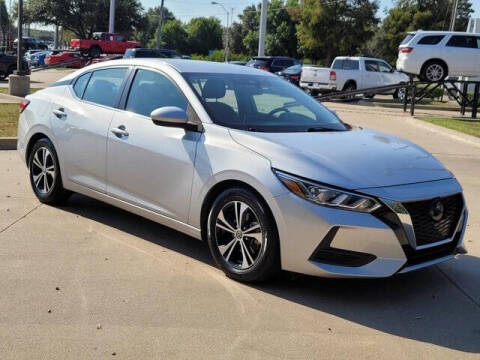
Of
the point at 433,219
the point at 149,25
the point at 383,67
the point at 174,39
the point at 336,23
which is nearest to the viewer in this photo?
the point at 433,219

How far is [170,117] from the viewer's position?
486 cm

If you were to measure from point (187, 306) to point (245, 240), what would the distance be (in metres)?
Answer: 0.67

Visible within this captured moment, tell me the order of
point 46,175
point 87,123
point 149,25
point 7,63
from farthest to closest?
point 149,25 < point 7,63 < point 46,175 < point 87,123

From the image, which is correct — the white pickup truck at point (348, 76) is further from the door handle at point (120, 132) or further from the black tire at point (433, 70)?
the door handle at point (120, 132)

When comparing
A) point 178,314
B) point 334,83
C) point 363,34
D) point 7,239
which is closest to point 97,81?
point 7,239

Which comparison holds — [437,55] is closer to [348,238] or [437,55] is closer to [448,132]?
[448,132]

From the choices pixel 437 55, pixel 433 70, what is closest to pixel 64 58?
pixel 433 70

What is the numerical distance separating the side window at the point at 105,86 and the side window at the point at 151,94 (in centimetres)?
24

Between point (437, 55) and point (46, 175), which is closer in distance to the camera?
point (46, 175)

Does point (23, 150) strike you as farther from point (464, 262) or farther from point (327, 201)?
point (464, 262)

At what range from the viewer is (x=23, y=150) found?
6.80 metres

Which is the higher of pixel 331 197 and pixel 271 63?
pixel 271 63

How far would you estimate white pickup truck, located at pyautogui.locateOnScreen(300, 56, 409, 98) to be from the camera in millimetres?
25922

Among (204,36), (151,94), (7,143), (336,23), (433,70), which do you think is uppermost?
(336,23)
